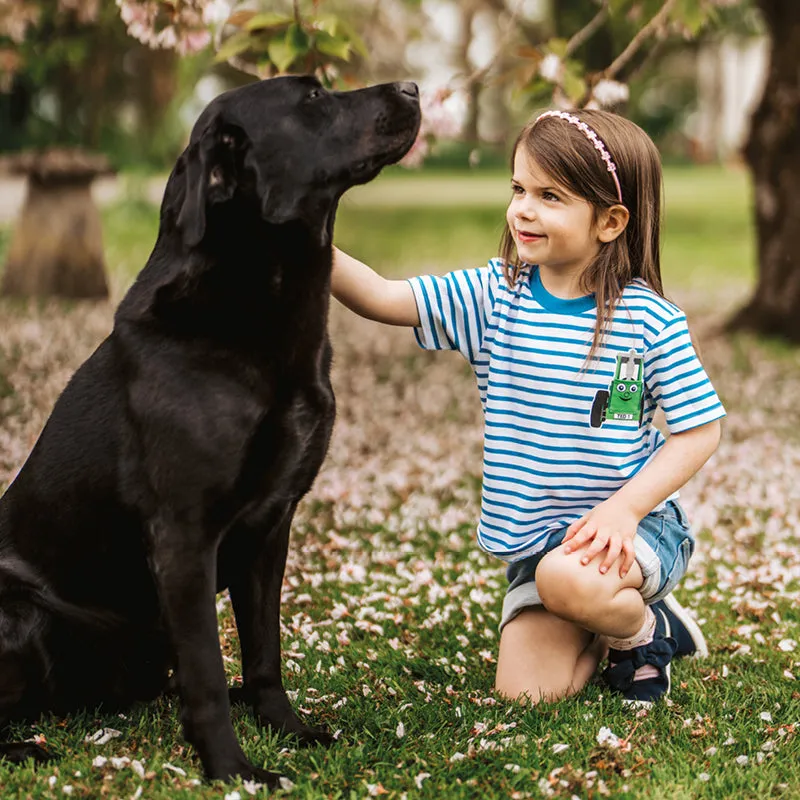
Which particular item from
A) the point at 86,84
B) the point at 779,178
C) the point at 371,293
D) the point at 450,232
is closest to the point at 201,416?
the point at 371,293

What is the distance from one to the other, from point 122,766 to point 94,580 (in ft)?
1.47

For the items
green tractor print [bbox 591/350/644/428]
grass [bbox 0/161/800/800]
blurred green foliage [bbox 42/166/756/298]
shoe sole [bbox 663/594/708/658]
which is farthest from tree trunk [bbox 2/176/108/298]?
green tractor print [bbox 591/350/644/428]

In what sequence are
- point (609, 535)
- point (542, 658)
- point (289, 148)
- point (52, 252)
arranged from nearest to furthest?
point (289, 148) → point (609, 535) → point (542, 658) → point (52, 252)

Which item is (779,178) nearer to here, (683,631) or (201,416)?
(683,631)

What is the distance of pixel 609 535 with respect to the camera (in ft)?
10.3

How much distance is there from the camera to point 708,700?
11.0ft

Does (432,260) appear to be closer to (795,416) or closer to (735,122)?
(795,416)

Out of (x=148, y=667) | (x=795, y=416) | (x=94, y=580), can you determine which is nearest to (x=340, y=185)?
(x=94, y=580)

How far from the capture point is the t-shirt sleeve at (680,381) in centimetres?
322

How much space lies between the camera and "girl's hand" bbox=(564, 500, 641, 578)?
3133 mm

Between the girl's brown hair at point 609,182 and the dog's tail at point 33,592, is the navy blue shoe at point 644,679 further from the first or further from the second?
the dog's tail at point 33,592

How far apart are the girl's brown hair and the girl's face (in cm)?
3

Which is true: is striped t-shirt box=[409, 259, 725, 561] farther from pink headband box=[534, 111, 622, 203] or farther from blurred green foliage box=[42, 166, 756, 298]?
blurred green foliage box=[42, 166, 756, 298]

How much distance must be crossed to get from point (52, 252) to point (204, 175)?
8.35 m
